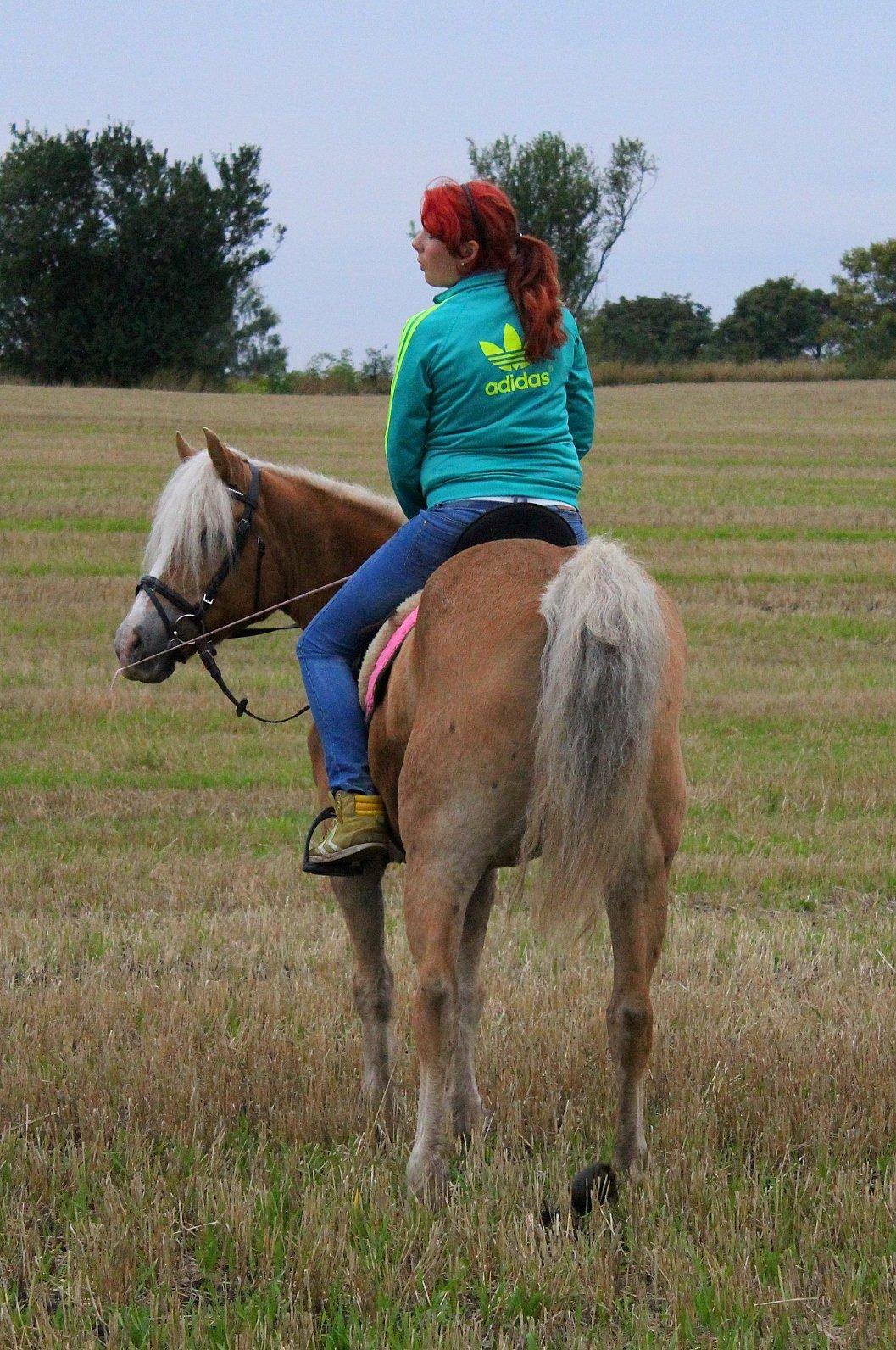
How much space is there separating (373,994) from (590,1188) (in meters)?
1.28

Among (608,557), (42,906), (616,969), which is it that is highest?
(608,557)

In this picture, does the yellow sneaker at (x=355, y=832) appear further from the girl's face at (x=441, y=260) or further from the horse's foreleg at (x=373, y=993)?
the girl's face at (x=441, y=260)

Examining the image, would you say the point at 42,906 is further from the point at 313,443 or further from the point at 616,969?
the point at 313,443

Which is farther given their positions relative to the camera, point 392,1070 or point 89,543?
point 89,543

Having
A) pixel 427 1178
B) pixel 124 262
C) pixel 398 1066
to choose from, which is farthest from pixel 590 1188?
pixel 124 262

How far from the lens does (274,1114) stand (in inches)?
183

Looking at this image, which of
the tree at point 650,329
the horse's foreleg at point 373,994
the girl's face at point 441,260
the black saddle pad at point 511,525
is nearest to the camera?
the black saddle pad at point 511,525

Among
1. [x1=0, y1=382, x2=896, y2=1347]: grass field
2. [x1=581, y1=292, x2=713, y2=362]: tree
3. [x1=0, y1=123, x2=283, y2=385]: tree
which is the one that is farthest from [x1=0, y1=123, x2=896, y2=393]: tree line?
[x1=0, y1=382, x2=896, y2=1347]: grass field

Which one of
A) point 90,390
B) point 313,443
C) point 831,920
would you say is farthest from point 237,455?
point 90,390

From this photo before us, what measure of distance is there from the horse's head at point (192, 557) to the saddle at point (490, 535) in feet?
3.24

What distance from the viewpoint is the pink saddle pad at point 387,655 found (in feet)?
14.3

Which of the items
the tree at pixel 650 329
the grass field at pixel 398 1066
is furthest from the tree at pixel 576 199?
the grass field at pixel 398 1066

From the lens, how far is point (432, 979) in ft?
12.3

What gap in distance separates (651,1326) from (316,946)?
3409mm
